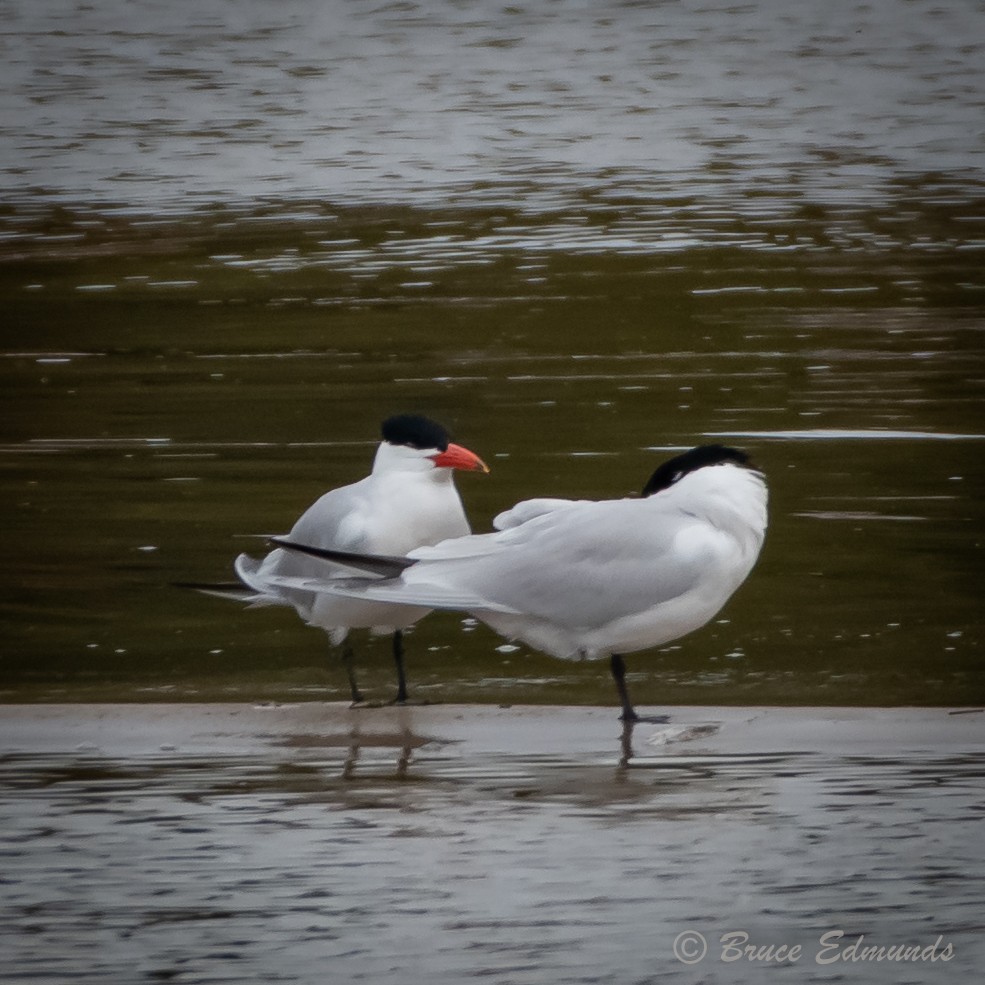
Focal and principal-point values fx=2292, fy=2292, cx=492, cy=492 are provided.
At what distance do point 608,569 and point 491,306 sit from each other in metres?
6.22

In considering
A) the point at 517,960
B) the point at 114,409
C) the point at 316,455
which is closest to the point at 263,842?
the point at 517,960

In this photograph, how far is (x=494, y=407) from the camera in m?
10.2

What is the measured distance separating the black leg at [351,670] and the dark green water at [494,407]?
68 millimetres

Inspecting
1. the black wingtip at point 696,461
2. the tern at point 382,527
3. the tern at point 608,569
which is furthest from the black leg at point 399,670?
the black wingtip at point 696,461

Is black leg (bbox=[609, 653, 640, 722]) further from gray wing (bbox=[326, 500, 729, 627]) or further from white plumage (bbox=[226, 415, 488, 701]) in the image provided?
white plumage (bbox=[226, 415, 488, 701])

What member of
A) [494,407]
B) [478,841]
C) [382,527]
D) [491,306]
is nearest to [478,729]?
Answer: [382,527]

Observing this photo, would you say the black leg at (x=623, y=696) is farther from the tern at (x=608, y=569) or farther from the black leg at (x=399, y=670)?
the black leg at (x=399, y=670)

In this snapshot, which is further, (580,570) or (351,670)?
(351,670)

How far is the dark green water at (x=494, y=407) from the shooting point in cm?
698

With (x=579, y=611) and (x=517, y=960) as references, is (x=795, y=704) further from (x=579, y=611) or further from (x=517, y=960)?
(x=517, y=960)

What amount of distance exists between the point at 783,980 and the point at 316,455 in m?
5.25

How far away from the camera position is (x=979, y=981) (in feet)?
14.5

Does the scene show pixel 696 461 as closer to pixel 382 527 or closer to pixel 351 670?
pixel 382 527

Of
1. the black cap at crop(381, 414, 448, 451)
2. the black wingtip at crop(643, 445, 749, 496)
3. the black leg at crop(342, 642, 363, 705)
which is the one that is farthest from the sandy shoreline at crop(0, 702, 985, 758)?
the black cap at crop(381, 414, 448, 451)
